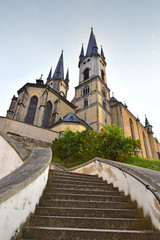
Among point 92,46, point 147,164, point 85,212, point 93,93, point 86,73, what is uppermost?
point 92,46

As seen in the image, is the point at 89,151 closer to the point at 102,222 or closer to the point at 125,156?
the point at 125,156

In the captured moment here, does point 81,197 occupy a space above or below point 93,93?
below

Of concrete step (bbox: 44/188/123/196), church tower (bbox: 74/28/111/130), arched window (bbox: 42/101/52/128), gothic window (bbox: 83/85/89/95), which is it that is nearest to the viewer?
concrete step (bbox: 44/188/123/196)

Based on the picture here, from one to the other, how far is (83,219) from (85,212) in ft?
0.96

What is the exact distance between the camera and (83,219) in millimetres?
2508

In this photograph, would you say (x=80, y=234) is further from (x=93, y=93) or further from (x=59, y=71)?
(x=59, y=71)

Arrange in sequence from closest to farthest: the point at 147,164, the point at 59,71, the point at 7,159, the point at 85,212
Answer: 1. the point at 85,212
2. the point at 7,159
3. the point at 147,164
4. the point at 59,71

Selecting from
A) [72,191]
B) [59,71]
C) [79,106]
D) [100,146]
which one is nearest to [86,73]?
[79,106]

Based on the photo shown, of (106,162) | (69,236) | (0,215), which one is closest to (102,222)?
(69,236)

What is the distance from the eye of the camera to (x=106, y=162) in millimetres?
5570

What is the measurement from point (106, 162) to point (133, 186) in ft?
6.72

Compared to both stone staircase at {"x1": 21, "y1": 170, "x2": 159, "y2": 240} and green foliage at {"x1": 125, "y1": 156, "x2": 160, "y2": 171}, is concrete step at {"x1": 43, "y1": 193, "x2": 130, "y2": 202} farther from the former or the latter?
green foliage at {"x1": 125, "y1": 156, "x2": 160, "y2": 171}

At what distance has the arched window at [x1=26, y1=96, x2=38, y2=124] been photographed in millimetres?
20972

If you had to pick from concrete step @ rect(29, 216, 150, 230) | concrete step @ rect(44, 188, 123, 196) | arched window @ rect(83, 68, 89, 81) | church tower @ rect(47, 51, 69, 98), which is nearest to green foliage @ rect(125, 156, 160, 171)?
concrete step @ rect(44, 188, 123, 196)
